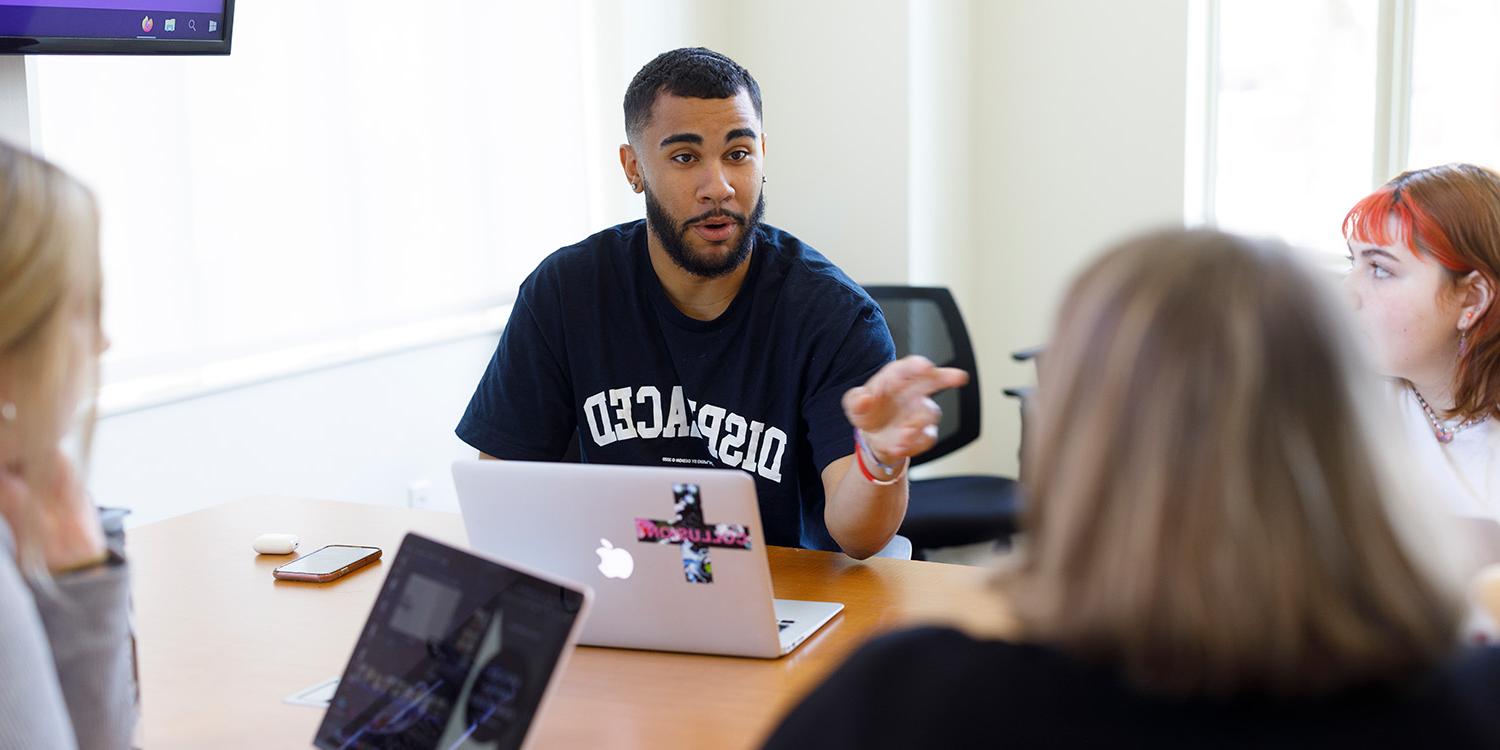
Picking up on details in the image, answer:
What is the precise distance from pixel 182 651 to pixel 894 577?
88 cm

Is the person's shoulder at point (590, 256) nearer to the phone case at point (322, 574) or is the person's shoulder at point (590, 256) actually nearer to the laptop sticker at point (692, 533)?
the phone case at point (322, 574)

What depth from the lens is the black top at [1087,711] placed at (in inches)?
29.1

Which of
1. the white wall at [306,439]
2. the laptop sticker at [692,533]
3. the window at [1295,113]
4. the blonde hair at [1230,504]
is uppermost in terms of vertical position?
the window at [1295,113]

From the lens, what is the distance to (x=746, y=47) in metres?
4.03

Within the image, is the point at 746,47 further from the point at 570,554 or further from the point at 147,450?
the point at 570,554

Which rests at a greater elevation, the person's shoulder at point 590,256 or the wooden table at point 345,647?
the person's shoulder at point 590,256

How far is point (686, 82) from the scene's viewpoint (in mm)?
2162

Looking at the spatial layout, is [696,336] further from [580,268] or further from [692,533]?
[692,533]

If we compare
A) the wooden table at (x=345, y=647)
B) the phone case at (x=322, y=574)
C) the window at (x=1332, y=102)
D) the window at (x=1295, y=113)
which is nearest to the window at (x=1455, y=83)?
the window at (x=1332, y=102)

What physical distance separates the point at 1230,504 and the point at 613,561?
0.90m

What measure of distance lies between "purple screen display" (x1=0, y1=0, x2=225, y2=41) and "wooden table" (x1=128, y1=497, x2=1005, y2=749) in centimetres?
75

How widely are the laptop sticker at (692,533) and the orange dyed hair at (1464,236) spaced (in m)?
1.14

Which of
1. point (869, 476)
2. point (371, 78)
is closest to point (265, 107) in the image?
point (371, 78)

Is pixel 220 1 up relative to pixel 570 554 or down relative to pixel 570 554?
up
